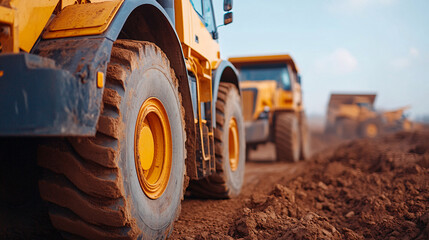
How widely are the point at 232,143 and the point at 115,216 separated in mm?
3178

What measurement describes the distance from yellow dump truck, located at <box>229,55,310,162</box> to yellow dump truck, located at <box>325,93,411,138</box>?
11.6 meters

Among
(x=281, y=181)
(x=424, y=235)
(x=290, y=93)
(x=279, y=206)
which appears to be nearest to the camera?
(x=424, y=235)

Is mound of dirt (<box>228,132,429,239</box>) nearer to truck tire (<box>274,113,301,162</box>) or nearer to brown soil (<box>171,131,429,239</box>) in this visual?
brown soil (<box>171,131,429,239</box>)

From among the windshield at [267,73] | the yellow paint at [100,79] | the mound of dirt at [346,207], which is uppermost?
the windshield at [267,73]

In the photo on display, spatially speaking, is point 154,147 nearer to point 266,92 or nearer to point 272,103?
point 266,92

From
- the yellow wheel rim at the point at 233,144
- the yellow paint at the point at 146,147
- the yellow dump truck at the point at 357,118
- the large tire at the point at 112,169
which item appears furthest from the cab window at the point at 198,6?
the yellow dump truck at the point at 357,118

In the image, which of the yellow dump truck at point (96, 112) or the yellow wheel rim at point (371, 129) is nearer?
the yellow dump truck at point (96, 112)

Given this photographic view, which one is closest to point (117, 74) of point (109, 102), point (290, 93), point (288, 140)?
point (109, 102)

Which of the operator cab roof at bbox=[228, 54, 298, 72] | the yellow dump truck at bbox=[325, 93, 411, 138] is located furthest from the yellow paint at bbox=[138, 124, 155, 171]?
the yellow dump truck at bbox=[325, 93, 411, 138]

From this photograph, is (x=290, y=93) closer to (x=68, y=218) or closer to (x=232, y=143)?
(x=232, y=143)

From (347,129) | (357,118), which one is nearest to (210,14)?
(347,129)

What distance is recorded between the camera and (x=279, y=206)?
11.9ft

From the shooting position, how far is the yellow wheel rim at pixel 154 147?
2496 millimetres

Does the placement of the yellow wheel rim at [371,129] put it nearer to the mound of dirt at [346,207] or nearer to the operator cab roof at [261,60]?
the operator cab roof at [261,60]
